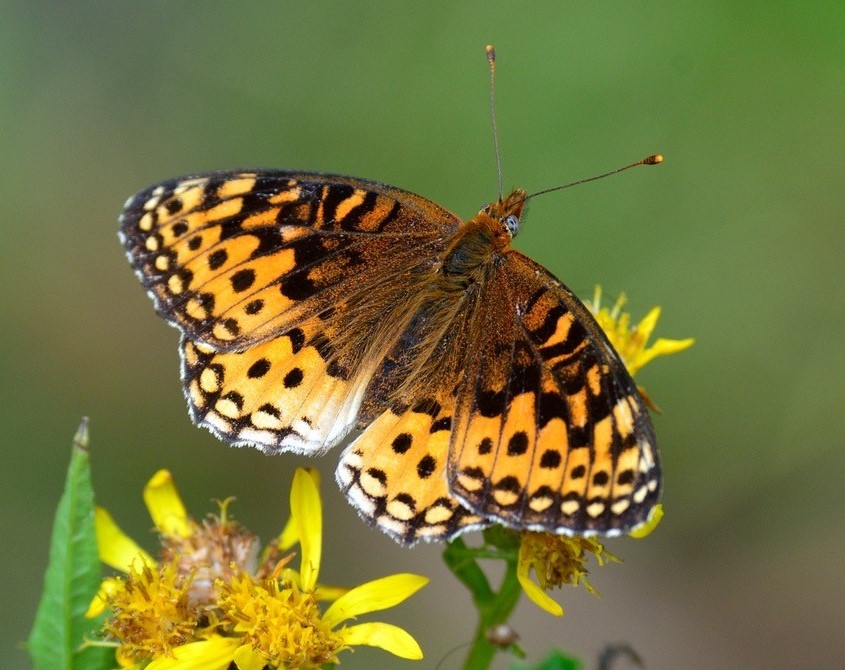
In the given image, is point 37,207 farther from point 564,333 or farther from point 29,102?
point 564,333

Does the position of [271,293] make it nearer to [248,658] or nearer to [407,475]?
[407,475]

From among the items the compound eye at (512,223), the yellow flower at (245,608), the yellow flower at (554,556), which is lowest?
the yellow flower at (245,608)

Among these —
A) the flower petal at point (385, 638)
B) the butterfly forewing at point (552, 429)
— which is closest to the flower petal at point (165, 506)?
the flower petal at point (385, 638)

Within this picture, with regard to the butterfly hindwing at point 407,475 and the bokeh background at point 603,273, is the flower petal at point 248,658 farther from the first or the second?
the bokeh background at point 603,273

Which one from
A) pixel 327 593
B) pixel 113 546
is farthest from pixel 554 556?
pixel 113 546

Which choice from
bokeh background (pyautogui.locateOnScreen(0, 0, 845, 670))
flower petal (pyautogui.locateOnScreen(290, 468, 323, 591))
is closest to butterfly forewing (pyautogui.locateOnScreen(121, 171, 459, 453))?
flower petal (pyautogui.locateOnScreen(290, 468, 323, 591))
